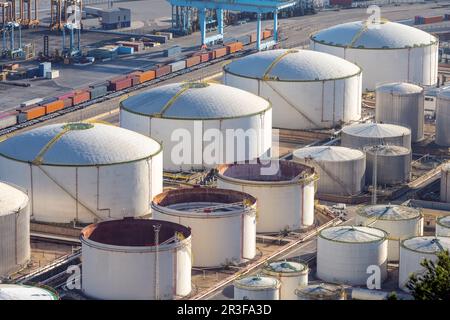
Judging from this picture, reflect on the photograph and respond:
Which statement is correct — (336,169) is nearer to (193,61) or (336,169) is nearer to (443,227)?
(443,227)

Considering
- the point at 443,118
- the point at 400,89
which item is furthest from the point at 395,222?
the point at 400,89

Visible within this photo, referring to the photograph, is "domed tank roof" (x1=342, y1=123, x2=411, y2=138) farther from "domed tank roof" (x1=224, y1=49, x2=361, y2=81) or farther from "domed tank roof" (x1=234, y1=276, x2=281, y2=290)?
"domed tank roof" (x1=234, y1=276, x2=281, y2=290)

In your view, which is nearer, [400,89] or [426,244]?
[426,244]

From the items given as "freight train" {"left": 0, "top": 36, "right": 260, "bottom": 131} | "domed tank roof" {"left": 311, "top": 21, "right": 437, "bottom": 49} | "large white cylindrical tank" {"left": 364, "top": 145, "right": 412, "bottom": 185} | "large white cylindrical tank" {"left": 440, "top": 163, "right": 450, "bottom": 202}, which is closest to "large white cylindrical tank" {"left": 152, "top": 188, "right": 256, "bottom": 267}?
"large white cylindrical tank" {"left": 440, "top": 163, "right": 450, "bottom": 202}

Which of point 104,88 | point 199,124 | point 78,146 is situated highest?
point 78,146

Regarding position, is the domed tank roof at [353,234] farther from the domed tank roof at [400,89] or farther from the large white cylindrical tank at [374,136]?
the domed tank roof at [400,89]
